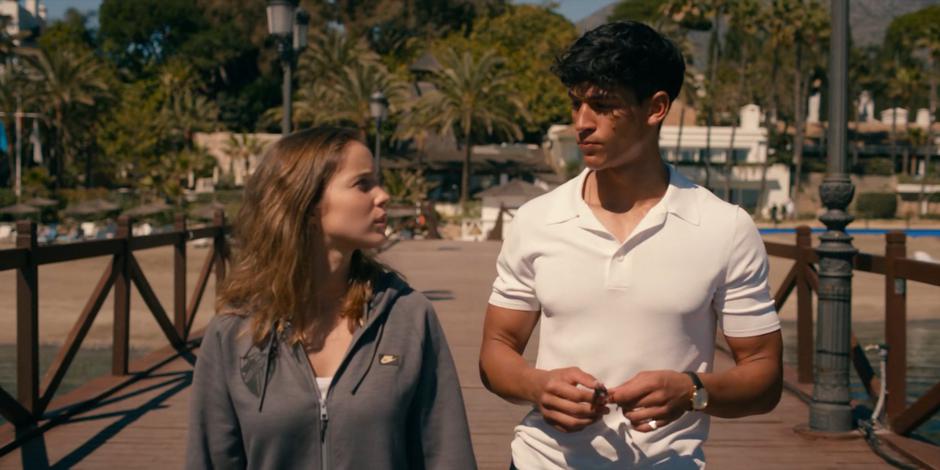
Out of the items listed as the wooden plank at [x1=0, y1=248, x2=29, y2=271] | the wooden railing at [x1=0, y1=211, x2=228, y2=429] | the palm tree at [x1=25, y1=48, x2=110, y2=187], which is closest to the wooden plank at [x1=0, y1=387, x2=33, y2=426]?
the wooden railing at [x1=0, y1=211, x2=228, y2=429]

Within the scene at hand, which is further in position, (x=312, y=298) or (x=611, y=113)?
(x=312, y=298)

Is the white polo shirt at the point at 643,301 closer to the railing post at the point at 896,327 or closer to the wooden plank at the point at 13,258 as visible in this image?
the wooden plank at the point at 13,258

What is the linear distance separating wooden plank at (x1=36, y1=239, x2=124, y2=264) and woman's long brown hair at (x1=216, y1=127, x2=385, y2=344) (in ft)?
16.1

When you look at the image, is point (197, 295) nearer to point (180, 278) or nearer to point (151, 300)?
point (180, 278)

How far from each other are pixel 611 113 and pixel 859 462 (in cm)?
492

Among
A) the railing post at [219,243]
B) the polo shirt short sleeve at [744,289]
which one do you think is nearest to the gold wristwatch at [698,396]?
the polo shirt short sleeve at [744,289]

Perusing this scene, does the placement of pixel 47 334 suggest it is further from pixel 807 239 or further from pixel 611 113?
pixel 611 113

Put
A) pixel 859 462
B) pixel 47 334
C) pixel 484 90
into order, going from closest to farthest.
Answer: pixel 859 462 → pixel 47 334 → pixel 484 90

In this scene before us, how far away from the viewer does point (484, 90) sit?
6600 cm

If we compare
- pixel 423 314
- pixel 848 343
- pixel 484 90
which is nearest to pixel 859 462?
pixel 848 343

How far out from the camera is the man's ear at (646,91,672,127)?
2.73 metres

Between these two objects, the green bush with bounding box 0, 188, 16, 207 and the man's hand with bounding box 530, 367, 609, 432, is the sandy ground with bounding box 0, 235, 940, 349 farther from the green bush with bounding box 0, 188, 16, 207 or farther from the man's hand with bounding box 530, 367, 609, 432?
the green bush with bounding box 0, 188, 16, 207

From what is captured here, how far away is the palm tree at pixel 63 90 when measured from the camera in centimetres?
6812

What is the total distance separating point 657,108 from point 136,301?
66.8ft
